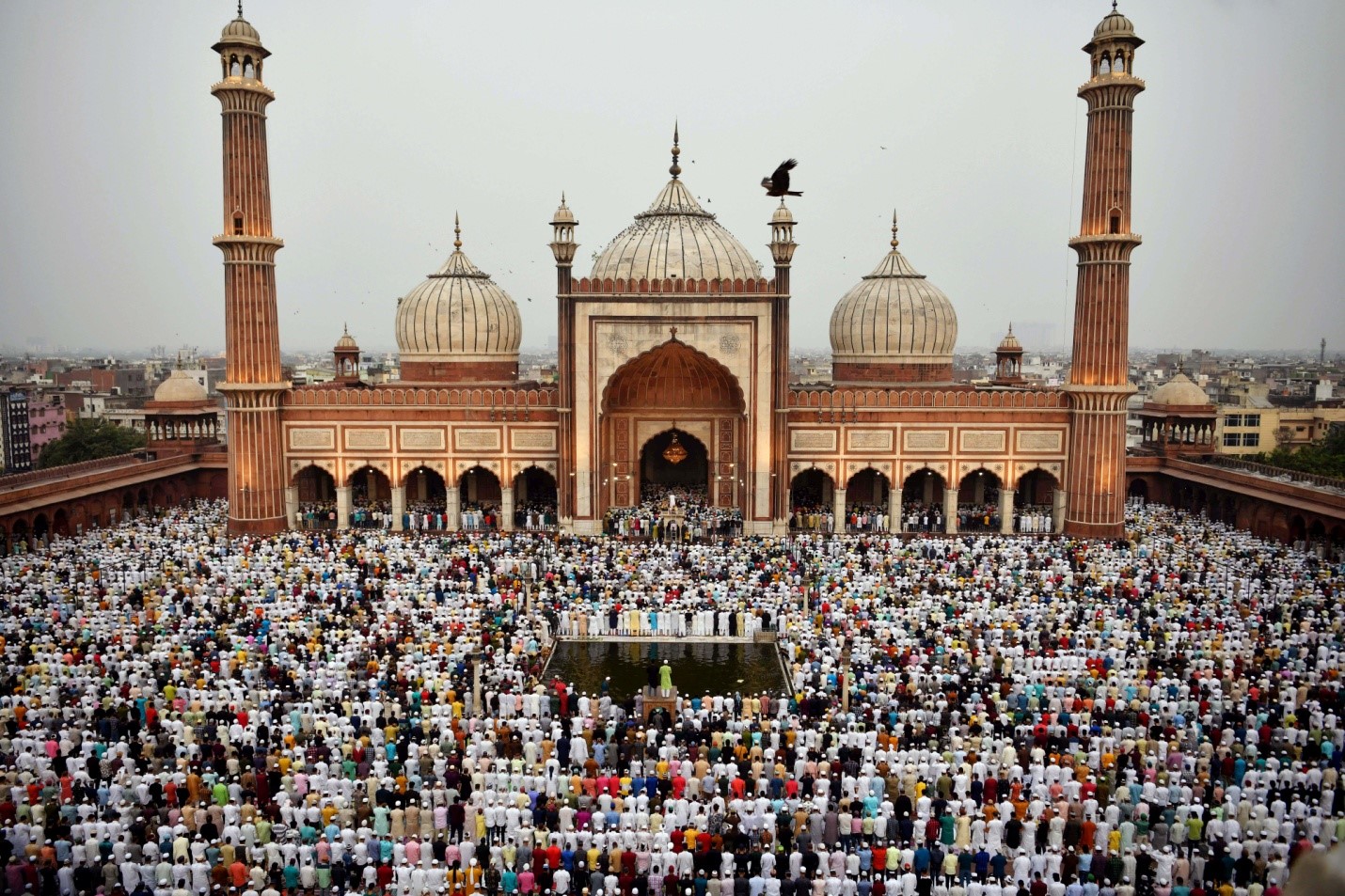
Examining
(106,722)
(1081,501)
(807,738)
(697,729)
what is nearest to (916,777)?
(807,738)

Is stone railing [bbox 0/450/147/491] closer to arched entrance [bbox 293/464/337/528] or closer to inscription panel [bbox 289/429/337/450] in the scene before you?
arched entrance [bbox 293/464/337/528]

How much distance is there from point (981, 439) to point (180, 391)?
29306 millimetres

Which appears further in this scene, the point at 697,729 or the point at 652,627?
the point at 652,627

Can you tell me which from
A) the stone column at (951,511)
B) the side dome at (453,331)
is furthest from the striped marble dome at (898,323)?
the side dome at (453,331)

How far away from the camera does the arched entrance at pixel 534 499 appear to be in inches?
1270

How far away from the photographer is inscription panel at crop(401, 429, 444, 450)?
32.4 metres

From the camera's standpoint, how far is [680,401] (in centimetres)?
3366

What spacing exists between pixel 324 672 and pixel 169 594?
771cm

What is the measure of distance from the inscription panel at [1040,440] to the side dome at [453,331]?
18350 mm

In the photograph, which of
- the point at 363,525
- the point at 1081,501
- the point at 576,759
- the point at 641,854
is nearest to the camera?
the point at 641,854

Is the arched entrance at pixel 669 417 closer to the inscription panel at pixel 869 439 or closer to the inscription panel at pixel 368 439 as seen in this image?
the inscription panel at pixel 869 439

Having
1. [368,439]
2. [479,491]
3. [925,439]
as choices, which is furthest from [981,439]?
[368,439]

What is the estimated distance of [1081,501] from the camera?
30.8 metres

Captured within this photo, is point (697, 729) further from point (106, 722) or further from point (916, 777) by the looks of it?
point (106, 722)
